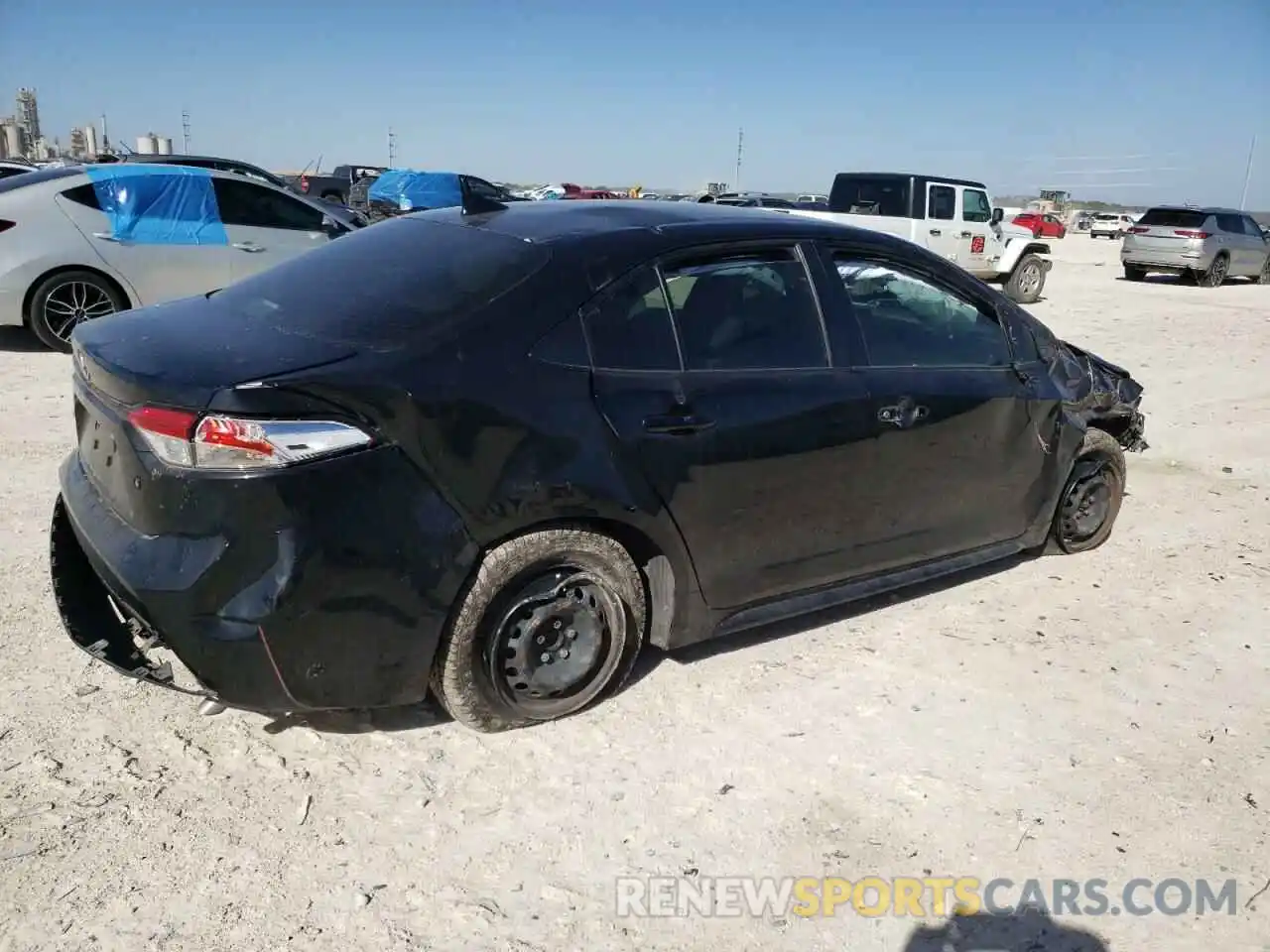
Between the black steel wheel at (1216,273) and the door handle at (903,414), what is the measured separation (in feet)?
67.0

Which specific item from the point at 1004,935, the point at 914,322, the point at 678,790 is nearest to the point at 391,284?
the point at 678,790

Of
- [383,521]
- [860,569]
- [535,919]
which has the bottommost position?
[535,919]

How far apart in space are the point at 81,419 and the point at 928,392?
2929 mm

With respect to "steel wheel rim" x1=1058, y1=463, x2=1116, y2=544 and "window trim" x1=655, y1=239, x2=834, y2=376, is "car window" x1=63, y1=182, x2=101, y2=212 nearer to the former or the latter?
"window trim" x1=655, y1=239, x2=834, y2=376

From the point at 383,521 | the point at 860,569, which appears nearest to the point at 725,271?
the point at 860,569

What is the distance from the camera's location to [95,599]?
9.34 feet

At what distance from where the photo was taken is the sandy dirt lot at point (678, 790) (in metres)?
2.32

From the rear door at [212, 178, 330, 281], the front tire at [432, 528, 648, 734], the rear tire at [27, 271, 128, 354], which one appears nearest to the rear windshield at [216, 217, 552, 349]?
the front tire at [432, 528, 648, 734]

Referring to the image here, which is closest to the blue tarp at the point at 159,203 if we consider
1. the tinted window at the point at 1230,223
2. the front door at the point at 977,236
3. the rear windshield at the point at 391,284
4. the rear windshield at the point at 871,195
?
the rear windshield at the point at 391,284

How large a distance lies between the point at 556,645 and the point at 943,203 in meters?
13.9

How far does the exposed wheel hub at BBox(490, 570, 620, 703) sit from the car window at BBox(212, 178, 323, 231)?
7.15 metres

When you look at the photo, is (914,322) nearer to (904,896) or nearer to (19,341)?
(904,896)

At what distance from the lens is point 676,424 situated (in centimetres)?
298

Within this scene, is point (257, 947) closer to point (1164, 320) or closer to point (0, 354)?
point (0, 354)
